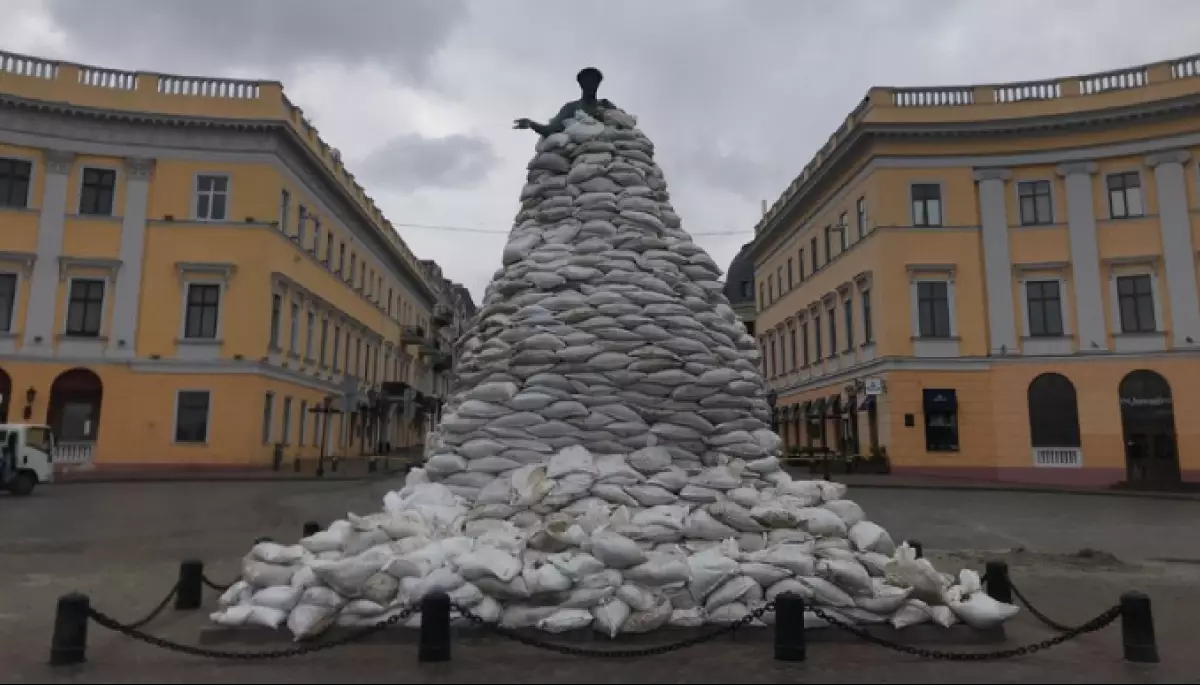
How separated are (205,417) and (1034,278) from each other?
26061 millimetres

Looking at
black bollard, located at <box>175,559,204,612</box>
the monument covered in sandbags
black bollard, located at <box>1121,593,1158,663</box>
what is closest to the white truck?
black bollard, located at <box>175,559,204,612</box>

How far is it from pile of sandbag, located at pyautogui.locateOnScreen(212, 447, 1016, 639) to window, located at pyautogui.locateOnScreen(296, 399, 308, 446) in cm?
2537

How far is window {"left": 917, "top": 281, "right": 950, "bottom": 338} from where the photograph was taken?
26391mm

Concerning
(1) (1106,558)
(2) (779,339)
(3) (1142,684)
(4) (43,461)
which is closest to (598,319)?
(3) (1142,684)

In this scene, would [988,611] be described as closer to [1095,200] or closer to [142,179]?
[1095,200]

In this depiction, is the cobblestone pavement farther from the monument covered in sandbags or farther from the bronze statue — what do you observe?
the bronze statue

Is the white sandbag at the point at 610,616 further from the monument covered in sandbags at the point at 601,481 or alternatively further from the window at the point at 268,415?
the window at the point at 268,415

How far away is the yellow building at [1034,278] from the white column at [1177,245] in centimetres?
4

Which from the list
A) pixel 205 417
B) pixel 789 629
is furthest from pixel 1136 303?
pixel 205 417

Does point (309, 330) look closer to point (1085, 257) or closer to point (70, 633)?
point (1085, 257)

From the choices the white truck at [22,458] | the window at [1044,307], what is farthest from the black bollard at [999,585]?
the window at [1044,307]

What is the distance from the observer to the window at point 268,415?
26719 millimetres

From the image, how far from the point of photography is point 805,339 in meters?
35.1

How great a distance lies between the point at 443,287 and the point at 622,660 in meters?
57.6
